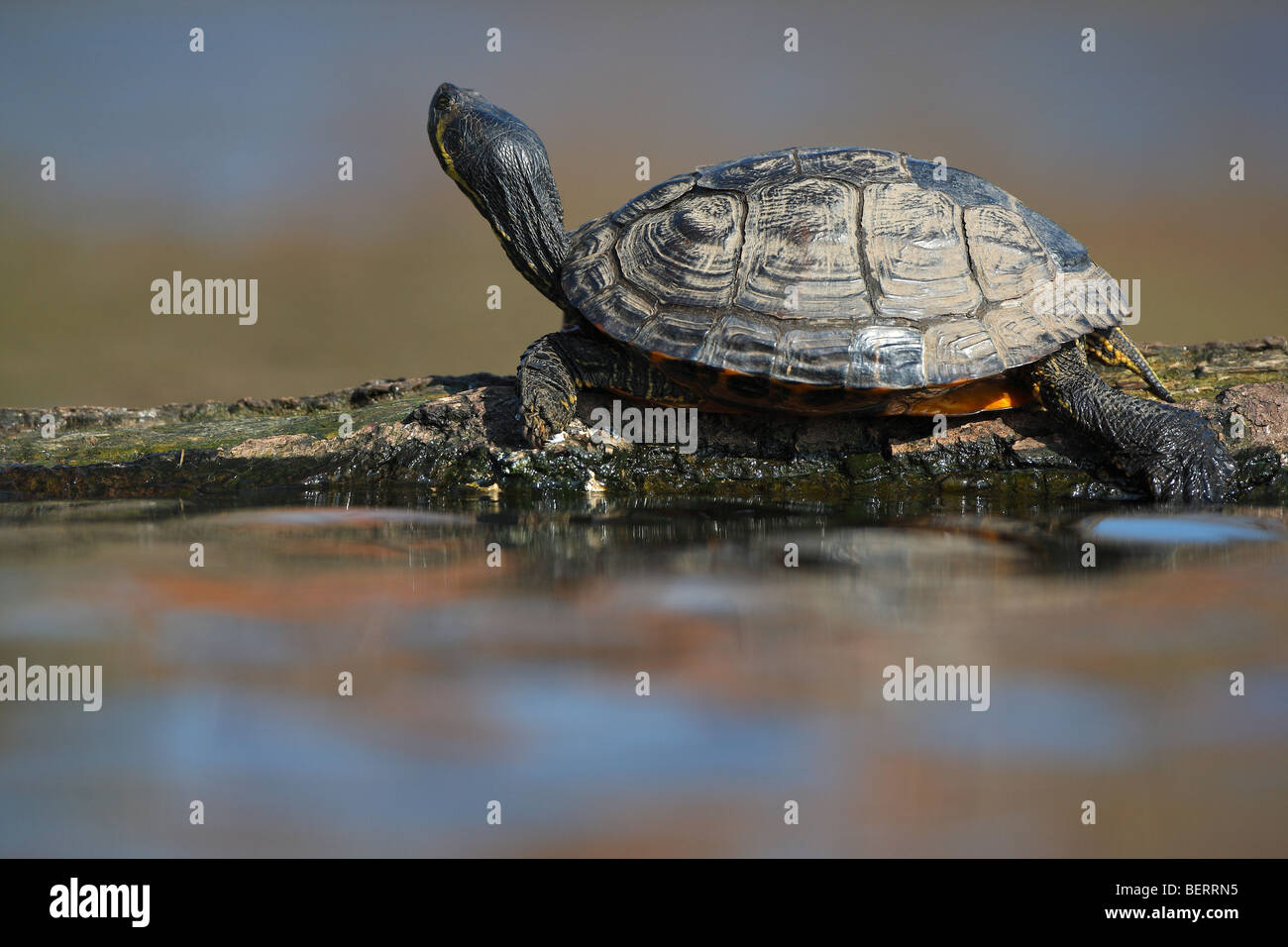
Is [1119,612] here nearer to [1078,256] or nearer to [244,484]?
[1078,256]

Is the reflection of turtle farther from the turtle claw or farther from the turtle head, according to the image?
the turtle head

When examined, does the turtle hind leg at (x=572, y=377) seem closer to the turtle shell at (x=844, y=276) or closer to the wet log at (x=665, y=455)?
the wet log at (x=665, y=455)

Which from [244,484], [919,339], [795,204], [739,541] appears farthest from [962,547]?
[244,484]

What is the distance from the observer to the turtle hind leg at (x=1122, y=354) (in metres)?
7.99

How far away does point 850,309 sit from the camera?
7172 mm

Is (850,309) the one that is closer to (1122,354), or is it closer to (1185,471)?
(1122,354)

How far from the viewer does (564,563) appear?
575 centimetres

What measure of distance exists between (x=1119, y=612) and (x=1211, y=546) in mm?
1690

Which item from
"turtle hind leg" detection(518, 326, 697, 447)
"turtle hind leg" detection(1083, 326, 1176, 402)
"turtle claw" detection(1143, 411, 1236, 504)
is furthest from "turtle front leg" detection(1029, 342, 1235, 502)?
"turtle hind leg" detection(518, 326, 697, 447)

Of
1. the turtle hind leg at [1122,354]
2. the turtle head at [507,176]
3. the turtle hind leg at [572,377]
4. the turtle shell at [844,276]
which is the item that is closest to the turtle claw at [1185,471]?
the turtle hind leg at [1122,354]

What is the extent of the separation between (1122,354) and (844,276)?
2540 millimetres

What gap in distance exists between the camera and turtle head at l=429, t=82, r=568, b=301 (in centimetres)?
835

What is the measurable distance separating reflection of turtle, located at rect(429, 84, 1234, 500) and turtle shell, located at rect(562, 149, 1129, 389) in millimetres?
14

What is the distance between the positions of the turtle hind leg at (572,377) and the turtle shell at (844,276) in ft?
1.22
